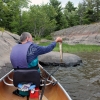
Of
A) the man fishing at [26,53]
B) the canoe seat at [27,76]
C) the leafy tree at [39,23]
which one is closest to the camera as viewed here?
the canoe seat at [27,76]

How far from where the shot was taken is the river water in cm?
780

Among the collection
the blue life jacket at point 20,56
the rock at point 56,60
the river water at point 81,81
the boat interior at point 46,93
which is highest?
the blue life jacket at point 20,56

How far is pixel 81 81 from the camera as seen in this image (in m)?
9.88

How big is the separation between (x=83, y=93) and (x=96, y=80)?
2.20 m

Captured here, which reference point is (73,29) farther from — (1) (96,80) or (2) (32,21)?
(1) (96,80)

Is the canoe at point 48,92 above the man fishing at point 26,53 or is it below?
below

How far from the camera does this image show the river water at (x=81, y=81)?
7805 mm

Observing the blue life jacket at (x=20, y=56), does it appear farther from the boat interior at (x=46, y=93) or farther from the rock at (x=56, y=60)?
the rock at (x=56, y=60)

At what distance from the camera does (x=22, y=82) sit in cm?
503

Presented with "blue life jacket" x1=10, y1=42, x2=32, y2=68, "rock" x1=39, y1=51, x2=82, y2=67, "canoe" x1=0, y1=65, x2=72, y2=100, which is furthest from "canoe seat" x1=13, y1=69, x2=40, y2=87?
"rock" x1=39, y1=51, x2=82, y2=67

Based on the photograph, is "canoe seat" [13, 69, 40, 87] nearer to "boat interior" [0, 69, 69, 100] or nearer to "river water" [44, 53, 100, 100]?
"boat interior" [0, 69, 69, 100]

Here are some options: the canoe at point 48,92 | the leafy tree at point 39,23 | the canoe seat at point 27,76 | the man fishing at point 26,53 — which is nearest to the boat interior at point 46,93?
the canoe at point 48,92

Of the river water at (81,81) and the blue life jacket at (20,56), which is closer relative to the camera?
the blue life jacket at (20,56)

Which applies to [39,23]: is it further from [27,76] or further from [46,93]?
[27,76]
